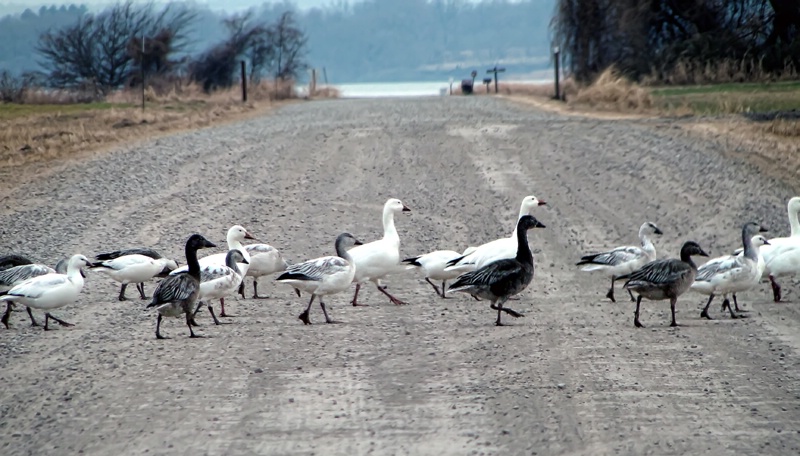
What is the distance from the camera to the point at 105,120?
3562 cm

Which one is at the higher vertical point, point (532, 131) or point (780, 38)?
point (780, 38)

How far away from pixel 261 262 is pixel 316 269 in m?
1.86

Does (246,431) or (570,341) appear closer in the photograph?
(246,431)

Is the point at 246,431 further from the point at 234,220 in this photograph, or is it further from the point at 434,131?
the point at 434,131

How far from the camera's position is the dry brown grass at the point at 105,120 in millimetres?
27750

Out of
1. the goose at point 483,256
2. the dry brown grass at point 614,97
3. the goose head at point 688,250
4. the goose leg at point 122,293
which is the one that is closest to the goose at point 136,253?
the goose leg at point 122,293

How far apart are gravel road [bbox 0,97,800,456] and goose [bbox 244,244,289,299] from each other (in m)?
0.29

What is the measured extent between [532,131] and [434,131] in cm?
269

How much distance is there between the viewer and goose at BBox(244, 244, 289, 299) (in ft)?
44.8

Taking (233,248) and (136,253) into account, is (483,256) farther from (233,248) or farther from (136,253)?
(136,253)

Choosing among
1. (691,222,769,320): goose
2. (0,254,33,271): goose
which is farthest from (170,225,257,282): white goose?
(691,222,769,320): goose

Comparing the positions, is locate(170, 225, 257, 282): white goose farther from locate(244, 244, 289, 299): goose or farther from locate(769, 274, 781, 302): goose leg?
locate(769, 274, 781, 302): goose leg

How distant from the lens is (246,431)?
25.8ft

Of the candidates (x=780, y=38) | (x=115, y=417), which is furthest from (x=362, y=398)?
(x=780, y=38)
